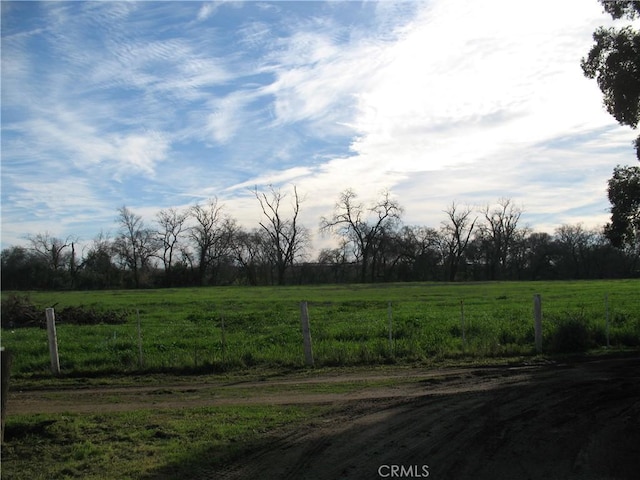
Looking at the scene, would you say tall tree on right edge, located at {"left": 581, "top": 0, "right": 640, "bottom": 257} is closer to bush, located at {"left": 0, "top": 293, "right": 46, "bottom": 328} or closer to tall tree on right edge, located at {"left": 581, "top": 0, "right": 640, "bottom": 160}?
tall tree on right edge, located at {"left": 581, "top": 0, "right": 640, "bottom": 160}

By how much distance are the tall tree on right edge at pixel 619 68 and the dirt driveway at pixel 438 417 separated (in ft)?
26.8

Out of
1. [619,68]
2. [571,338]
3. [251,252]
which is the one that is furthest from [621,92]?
[251,252]

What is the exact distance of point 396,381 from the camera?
11.4 meters

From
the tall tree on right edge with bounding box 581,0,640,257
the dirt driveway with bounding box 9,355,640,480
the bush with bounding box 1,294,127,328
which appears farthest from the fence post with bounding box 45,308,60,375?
the tall tree on right edge with bounding box 581,0,640,257

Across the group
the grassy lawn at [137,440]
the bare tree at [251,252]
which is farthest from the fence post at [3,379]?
the bare tree at [251,252]

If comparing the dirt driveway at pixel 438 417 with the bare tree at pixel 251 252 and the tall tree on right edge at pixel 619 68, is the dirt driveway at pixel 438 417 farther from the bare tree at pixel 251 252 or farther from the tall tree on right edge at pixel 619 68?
the bare tree at pixel 251 252

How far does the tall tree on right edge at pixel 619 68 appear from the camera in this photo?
1616 centimetres

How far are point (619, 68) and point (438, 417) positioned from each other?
535 inches

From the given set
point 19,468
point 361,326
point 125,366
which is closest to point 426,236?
point 361,326

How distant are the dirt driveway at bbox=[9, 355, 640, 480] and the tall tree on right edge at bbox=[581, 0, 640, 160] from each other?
8.17 meters

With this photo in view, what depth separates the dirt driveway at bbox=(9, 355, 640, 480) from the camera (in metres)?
6.14

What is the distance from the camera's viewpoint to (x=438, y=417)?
8.11 meters

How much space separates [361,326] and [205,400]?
10.4 meters

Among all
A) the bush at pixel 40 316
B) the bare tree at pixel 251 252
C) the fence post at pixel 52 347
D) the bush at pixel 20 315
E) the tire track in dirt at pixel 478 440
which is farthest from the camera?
the bare tree at pixel 251 252
